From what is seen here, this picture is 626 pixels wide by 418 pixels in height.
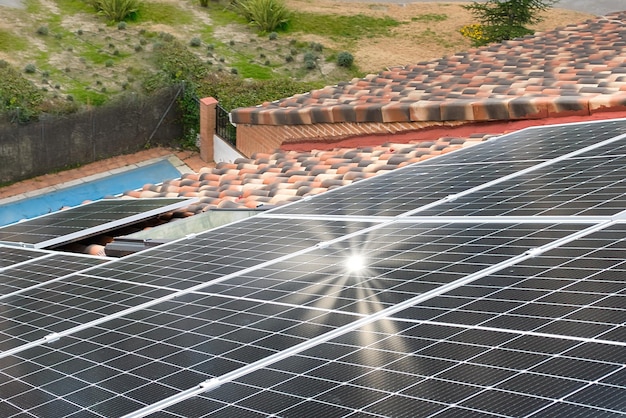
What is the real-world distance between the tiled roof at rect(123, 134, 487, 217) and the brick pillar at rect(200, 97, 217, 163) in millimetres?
8713

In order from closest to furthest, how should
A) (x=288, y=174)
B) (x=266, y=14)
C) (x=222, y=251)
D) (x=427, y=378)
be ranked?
1. (x=427, y=378)
2. (x=222, y=251)
3. (x=288, y=174)
4. (x=266, y=14)

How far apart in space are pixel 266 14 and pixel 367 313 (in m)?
28.2

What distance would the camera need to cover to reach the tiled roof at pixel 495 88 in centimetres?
1530

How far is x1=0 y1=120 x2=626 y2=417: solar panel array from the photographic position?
494cm

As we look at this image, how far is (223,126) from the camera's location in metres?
26.2

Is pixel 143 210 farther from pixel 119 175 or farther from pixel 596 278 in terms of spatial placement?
pixel 119 175

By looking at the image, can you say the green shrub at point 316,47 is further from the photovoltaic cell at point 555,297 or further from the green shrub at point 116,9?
the photovoltaic cell at point 555,297

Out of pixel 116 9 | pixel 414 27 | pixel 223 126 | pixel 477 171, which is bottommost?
pixel 223 126

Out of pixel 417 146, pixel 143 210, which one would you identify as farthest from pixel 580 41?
pixel 143 210

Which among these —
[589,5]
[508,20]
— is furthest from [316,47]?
[589,5]

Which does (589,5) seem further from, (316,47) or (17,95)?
(17,95)

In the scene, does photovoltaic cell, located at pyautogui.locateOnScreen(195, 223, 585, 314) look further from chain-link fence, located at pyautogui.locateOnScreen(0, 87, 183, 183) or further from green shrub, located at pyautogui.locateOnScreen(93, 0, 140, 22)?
green shrub, located at pyautogui.locateOnScreen(93, 0, 140, 22)

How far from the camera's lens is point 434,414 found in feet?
15.2

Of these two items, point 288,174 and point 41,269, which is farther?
point 288,174
